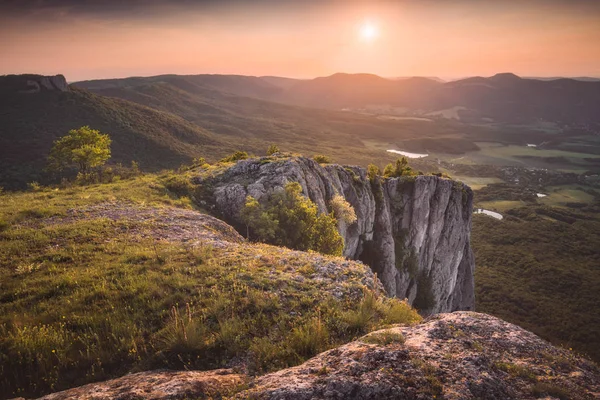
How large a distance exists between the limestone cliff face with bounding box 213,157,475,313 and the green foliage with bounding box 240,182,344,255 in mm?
6801

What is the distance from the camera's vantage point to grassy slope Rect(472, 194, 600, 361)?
282ft

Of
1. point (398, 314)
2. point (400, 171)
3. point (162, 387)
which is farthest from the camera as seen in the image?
point (400, 171)

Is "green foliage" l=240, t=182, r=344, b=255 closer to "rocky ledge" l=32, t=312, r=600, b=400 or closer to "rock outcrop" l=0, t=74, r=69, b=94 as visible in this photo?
"rocky ledge" l=32, t=312, r=600, b=400

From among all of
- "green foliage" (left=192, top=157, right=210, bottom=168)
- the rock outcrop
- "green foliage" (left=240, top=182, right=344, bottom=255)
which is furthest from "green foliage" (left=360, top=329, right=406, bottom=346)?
the rock outcrop

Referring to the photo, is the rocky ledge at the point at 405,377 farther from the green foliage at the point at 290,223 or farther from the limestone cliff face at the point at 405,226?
the limestone cliff face at the point at 405,226

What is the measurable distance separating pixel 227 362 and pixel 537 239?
17619 centimetres

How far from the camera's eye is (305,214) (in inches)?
1090

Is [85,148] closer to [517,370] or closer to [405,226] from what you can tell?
[405,226]

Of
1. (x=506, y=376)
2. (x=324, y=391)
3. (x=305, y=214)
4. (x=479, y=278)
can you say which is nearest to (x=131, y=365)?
(x=324, y=391)

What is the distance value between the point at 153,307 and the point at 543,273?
144 m

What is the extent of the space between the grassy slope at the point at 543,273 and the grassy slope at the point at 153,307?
3394 inches

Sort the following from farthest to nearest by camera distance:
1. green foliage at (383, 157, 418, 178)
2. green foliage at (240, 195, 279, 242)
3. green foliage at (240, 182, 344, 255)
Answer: green foliage at (383, 157, 418, 178) < green foliage at (240, 182, 344, 255) < green foliage at (240, 195, 279, 242)

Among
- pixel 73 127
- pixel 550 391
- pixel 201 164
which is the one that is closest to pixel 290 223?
pixel 550 391

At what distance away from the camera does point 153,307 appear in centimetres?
977
